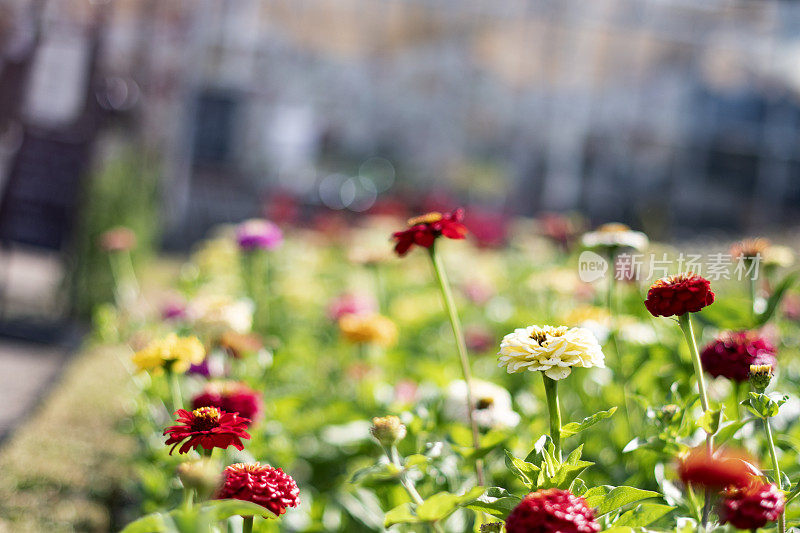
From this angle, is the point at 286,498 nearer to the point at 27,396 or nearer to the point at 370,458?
the point at 370,458

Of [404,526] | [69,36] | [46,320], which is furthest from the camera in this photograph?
[69,36]

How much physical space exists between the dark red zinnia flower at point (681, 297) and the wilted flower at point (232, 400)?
679 mm

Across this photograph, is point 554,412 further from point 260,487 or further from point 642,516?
point 260,487

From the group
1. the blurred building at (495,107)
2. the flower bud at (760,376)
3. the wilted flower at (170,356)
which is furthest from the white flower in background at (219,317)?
the blurred building at (495,107)

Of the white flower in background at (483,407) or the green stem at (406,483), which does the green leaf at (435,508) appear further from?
the white flower in background at (483,407)

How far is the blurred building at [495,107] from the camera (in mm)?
7977

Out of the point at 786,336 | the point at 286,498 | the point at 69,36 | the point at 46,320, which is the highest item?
the point at 69,36

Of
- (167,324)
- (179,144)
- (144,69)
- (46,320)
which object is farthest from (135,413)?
(179,144)

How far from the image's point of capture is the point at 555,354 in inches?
34.2

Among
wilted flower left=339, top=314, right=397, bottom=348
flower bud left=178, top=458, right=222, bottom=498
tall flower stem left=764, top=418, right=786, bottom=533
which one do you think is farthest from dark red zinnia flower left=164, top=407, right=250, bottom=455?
wilted flower left=339, top=314, right=397, bottom=348

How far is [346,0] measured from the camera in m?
A: 8.29

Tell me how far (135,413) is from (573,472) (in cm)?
128

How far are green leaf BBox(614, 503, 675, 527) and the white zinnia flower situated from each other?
184 millimetres

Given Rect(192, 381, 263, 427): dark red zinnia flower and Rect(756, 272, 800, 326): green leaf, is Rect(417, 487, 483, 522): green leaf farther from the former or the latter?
Rect(756, 272, 800, 326): green leaf
